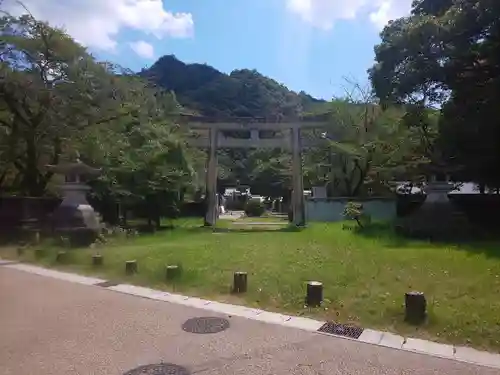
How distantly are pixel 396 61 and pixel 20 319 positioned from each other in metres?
14.2

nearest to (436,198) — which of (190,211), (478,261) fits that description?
(478,261)

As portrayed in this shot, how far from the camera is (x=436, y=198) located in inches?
579

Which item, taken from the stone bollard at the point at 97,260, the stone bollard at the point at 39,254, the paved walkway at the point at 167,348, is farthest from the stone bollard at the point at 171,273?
the stone bollard at the point at 39,254

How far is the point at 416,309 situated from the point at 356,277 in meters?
2.15

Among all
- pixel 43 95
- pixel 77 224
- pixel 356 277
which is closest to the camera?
pixel 356 277

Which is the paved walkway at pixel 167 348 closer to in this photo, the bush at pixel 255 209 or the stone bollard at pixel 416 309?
the stone bollard at pixel 416 309

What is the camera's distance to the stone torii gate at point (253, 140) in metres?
24.9

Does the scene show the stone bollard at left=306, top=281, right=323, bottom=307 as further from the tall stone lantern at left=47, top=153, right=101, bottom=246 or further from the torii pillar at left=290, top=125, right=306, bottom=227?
the torii pillar at left=290, top=125, right=306, bottom=227

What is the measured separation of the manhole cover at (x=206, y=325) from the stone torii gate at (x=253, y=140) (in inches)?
734

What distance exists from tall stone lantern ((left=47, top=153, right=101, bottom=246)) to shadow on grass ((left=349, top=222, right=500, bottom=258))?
9736mm

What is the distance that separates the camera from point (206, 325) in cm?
593

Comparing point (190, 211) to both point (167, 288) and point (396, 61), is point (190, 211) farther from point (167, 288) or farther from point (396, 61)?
point (167, 288)

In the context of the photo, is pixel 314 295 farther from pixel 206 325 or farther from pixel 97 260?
pixel 97 260

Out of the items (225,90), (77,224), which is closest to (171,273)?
(77,224)
